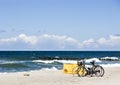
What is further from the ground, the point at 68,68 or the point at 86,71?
the point at 68,68

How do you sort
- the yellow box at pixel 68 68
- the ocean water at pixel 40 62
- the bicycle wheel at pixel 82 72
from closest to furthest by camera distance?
the bicycle wheel at pixel 82 72
the yellow box at pixel 68 68
the ocean water at pixel 40 62

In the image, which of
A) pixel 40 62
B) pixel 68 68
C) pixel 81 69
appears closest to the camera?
pixel 81 69

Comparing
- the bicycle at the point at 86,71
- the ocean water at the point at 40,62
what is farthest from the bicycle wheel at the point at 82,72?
the ocean water at the point at 40,62

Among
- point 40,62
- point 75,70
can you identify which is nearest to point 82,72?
point 75,70

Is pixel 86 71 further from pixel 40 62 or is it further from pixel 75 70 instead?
pixel 40 62

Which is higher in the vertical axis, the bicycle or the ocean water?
the ocean water

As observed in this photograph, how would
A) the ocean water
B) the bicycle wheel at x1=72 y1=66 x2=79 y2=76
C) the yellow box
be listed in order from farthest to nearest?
the ocean water → the yellow box → the bicycle wheel at x1=72 y1=66 x2=79 y2=76

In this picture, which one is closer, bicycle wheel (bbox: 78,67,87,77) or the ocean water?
bicycle wheel (bbox: 78,67,87,77)

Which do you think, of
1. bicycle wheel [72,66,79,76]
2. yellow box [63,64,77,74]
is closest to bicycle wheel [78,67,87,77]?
bicycle wheel [72,66,79,76]

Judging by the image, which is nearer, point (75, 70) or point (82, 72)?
point (82, 72)

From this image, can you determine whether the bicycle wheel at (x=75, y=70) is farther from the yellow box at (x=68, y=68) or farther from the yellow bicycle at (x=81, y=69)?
the yellow box at (x=68, y=68)

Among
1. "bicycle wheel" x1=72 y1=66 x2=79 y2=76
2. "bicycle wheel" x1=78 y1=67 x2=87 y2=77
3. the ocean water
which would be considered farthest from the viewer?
the ocean water

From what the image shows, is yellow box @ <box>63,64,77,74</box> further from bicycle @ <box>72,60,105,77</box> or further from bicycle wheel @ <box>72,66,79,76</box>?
bicycle @ <box>72,60,105,77</box>

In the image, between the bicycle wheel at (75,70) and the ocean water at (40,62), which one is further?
the ocean water at (40,62)
